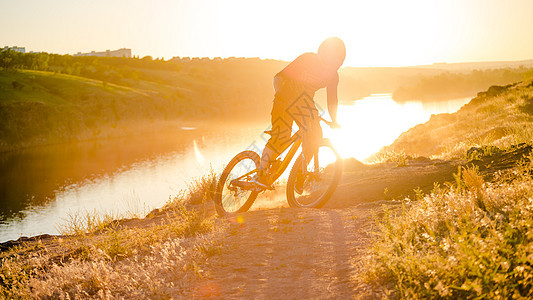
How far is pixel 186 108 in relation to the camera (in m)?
91.4

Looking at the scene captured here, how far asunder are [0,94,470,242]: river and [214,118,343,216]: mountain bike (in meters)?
0.37

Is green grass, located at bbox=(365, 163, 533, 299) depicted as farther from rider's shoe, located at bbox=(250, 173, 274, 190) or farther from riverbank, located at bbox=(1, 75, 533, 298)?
rider's shoe, located at bbox=(250, 173, 274, 190)

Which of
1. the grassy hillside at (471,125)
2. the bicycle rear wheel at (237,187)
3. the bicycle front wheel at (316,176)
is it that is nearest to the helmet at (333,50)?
the bicycle front wheel at (316,176)

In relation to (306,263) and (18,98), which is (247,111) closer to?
(18,98)

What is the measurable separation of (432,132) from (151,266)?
1937cm

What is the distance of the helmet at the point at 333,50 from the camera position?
5293 mm

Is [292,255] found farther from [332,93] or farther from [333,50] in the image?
[333,50]

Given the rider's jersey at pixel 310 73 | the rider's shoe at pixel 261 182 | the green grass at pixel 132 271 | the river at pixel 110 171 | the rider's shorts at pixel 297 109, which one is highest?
the rider's jersey at pixel 310 73

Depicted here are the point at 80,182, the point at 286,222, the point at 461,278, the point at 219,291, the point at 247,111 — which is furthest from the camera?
the point at 247,111

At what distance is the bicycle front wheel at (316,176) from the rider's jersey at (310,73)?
0.80 metres

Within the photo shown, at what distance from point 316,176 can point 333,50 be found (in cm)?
185

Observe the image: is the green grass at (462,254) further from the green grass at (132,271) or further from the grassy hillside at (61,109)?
the grassy hillside at (61,109)

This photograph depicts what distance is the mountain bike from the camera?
5.77 meters

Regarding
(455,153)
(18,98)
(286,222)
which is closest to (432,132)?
(455,153)
